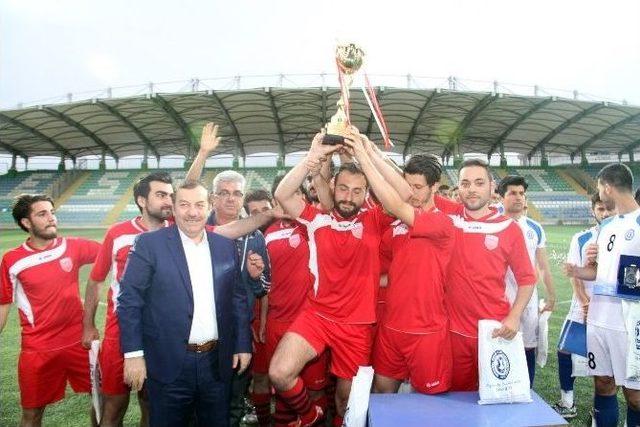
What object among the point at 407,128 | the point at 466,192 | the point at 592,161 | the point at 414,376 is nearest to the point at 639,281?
the point at 466,192

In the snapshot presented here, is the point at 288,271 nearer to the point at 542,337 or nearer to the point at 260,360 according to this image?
the point at 260,360

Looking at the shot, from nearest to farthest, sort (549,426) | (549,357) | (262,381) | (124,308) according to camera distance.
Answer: (549,426)
(124,308)
(262,381)
(549,357)

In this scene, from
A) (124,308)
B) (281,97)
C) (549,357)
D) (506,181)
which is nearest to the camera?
(124,308)

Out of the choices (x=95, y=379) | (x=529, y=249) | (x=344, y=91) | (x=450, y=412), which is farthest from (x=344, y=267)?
(x=529, y=249)

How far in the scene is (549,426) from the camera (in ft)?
7.88

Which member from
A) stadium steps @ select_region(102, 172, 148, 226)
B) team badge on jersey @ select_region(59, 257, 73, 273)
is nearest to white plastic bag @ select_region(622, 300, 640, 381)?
team badge on jersey @ select_region(59, 257, 73, 273)

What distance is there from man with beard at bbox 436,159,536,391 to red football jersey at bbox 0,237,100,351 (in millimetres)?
3018

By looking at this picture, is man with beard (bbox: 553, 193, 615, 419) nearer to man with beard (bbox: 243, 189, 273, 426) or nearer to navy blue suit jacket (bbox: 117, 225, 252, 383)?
man with beard (bbox: 243, 189, 273, 426)

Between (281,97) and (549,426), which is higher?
(281,97)

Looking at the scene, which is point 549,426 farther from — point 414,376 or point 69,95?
point 69,95

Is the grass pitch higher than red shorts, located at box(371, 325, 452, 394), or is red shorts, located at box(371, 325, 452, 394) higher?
red shorts, located at box(371, 325, 452, 394)

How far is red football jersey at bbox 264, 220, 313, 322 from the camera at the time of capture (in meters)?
3.80

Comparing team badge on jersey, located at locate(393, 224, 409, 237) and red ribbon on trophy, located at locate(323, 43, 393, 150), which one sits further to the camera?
team badge on jersey, located at locate(393, 224, 409, 237)

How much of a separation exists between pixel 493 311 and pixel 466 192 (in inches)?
34.4
